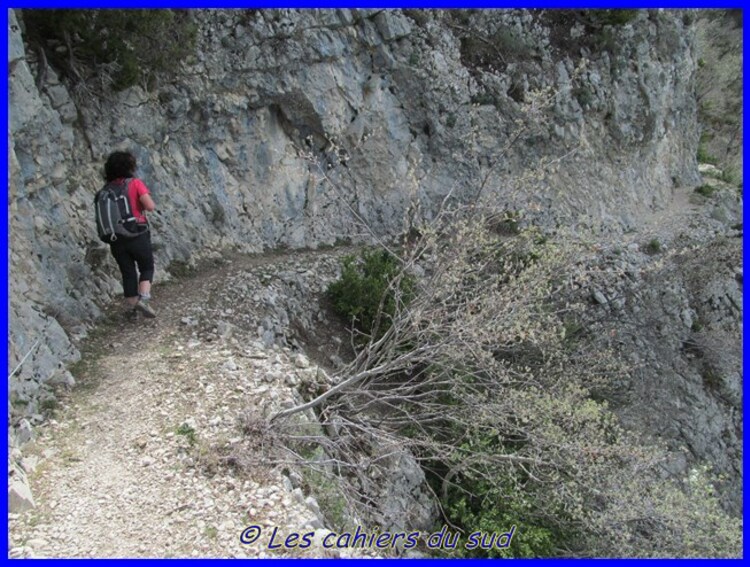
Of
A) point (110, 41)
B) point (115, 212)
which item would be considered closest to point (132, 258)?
point (115, 212)

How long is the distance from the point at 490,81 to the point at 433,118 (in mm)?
2178

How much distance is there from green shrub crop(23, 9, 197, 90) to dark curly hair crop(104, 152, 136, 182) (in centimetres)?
194

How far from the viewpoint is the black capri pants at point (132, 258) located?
6.21 meters

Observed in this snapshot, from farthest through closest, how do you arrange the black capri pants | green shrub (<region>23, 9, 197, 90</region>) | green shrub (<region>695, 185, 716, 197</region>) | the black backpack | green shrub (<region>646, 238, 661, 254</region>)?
green shrub (<region>695, 185, 716, 197</region>) < green shrub (<region>646, 238, 661, 254</region>) < green shrub (<region>23, 9, 197, 90</region>) < the black capri pants < the black backpack

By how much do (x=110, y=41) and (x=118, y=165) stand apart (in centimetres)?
217

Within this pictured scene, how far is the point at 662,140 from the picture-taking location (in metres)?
18.5

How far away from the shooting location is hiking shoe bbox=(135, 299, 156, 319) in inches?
256

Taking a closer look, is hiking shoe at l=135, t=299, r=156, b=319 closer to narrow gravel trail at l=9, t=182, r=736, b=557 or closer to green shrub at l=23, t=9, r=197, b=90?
narrow gravel trail at l=9, t=182, r=736, b=557

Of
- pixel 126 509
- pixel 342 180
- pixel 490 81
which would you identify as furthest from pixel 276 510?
pixel 490 81

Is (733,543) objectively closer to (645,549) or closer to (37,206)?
(645,549)

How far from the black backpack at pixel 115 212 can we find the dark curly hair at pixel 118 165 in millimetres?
122

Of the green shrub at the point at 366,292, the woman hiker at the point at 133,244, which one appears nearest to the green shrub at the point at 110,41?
the woman hiker at the point at 133,244

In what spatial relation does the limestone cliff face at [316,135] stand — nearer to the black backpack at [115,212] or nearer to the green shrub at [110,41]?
the green shrub at [110,41]

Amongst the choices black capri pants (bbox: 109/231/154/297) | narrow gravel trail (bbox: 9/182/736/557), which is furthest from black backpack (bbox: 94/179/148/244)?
narrow gravel trail (bbox: 9/182/736/557)
